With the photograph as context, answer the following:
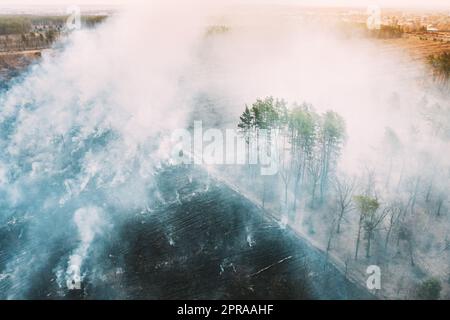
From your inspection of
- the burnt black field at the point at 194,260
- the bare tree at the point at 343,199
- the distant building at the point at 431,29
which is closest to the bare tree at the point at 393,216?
the bare tree at the point at 343,199

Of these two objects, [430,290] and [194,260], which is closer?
[430,290]

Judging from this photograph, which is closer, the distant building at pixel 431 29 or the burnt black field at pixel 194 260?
the burnt black field at pixel 194 260

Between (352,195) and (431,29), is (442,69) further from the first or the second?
(431,29)

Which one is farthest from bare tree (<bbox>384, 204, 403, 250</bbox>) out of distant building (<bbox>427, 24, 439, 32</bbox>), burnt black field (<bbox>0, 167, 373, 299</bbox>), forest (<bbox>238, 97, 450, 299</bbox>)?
distant building (<bbox>427, 24, 439, 32</bbox>)

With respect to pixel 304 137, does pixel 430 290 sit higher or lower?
lower

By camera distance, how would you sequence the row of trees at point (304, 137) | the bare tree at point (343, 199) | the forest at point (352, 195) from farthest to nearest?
the row of trees at point (304, 137)
the bare tree at point (343, 199)
the forest at point (352, 195)

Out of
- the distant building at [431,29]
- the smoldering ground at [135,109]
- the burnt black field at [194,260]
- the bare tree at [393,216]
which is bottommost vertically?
the burnt black field at [194,260]

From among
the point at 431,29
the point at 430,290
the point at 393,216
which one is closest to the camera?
the point at 430,290

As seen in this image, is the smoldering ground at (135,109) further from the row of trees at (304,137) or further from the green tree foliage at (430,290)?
the green tree foliage at (430,290)

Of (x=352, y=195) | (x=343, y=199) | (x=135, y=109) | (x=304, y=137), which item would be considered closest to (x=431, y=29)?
(x=135, y=109)

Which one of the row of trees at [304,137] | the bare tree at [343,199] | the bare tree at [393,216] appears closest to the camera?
the bare tree at [393,216]
